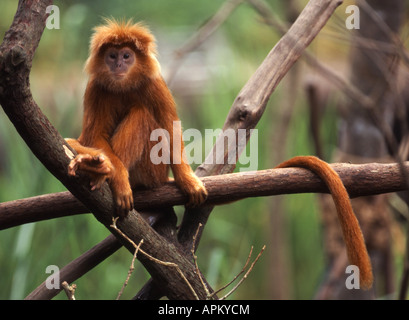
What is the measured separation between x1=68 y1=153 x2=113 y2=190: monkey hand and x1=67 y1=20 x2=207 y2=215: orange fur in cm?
24

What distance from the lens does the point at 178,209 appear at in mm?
2826

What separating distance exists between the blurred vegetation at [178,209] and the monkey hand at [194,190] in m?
0.49

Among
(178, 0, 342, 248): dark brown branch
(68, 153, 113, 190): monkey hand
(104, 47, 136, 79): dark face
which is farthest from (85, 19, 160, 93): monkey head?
(68, 153, 113, 190): monkey hand

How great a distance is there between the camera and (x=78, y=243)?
210 centimetres

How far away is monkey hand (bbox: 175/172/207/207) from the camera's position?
1.37m

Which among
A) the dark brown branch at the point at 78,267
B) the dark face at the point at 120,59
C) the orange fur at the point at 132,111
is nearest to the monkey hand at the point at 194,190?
the orange fur at the point at 132,111

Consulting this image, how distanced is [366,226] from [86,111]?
3.98 feet

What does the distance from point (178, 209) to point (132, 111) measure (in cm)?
143

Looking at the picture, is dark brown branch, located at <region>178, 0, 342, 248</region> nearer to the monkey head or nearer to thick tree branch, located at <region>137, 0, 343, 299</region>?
thick tree branch, located at <region>137, 0, 343, 299</region>

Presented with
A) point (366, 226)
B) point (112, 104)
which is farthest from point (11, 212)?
point (366, 226)

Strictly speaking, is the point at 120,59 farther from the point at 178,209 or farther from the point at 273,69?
the point at 178,209

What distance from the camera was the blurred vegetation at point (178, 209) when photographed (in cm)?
207

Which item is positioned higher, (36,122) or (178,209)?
(36,122)

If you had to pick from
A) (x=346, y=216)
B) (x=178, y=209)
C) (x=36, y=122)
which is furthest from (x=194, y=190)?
(x=178, y=209)
